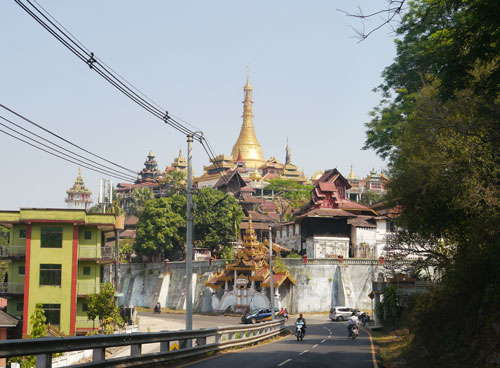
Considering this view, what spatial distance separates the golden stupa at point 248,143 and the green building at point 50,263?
400ft

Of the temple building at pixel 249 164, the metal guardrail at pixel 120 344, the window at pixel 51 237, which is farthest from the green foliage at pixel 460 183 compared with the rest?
the temple building at pixel 249 164

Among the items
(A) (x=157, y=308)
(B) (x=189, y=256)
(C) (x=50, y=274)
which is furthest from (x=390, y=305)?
(A) (x=157, y=308)

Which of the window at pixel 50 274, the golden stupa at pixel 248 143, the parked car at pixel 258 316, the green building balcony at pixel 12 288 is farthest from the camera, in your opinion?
the golden stupa at pixel 248 143

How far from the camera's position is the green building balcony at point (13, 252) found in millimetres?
45778

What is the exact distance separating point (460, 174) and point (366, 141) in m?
22.0

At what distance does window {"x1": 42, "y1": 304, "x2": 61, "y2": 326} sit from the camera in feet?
148

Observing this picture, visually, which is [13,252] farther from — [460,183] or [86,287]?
[460,183]

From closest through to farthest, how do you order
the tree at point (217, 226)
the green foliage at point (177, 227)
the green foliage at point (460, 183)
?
the green foliage at point (460, 183)
the green foliage at point (177, 227)
the tree at point (217, 226)

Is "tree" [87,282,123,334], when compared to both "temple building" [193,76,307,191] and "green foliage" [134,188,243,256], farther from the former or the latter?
"temple building" [193,76,307,191]

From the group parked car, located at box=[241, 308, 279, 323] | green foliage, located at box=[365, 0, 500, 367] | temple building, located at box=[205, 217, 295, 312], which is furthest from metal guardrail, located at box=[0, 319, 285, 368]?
temple building, located at box=[205, 217, 295, 312]

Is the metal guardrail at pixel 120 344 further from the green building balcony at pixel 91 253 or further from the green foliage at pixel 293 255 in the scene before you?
the green foliage at pixel 293 255

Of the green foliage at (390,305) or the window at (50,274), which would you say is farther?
the window at (50,274)

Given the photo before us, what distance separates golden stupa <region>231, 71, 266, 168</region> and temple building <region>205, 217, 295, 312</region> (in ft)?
323

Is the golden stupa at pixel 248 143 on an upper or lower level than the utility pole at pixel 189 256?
upper
